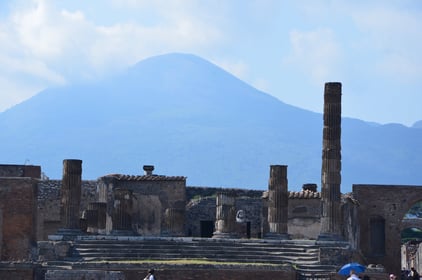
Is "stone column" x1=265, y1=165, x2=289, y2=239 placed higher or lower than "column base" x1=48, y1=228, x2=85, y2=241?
higher

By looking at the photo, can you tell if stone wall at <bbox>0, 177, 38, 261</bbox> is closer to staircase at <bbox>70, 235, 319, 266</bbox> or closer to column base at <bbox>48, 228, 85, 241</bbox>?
column base at <bbox>48, 228, 85, 241</bbox>

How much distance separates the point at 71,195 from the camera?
1578 inches

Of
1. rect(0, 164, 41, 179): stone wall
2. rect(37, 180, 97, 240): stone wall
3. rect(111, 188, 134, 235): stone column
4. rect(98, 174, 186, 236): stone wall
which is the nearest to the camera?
rect(111, 188, 134, 235): stone column

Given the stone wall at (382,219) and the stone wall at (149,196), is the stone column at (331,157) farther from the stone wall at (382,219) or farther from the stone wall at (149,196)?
the stone wall at (382,219)

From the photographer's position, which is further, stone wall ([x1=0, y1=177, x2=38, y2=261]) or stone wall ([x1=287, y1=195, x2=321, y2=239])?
stone wall ([x1=287, y1=195, x2=321, y2=239])

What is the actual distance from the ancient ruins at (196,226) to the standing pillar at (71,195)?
3 centimetres

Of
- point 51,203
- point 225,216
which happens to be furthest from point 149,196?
point 225,216

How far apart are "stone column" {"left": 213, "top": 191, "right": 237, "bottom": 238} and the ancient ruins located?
0.04 m

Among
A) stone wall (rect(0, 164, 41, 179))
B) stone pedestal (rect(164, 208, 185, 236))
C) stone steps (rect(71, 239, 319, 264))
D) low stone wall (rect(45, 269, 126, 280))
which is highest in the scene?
stone wall (rect(0, 164, 41, 179))

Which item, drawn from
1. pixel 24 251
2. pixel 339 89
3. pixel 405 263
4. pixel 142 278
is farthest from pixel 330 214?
pixel 405 263

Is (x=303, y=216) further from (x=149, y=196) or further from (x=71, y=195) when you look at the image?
(x=71, y=195)

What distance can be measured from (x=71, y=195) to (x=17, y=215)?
10.2 feet

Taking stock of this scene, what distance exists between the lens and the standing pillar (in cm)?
3978

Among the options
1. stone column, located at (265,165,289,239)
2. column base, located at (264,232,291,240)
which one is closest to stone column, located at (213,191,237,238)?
column base, located at (264,232,291,240)
